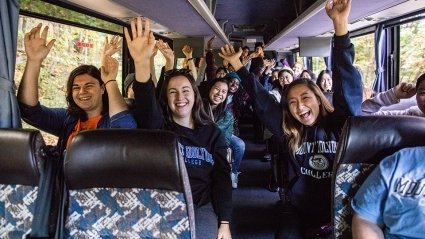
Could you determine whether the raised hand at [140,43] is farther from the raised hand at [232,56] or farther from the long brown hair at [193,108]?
the raised hand at [232,56]

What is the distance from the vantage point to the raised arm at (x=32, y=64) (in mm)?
2441

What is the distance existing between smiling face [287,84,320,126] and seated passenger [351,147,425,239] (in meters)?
0.69

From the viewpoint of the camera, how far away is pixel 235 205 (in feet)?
15.5

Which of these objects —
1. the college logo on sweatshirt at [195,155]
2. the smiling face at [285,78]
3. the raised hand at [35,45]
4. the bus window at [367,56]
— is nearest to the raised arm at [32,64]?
the raised hand at [35,45]

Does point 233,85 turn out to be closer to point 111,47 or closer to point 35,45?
point 111,47

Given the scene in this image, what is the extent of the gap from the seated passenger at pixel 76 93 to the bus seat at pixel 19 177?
493 mm

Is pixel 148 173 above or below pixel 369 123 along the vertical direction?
below

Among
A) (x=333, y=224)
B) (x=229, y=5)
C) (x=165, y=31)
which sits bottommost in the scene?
(x=333, y=224)

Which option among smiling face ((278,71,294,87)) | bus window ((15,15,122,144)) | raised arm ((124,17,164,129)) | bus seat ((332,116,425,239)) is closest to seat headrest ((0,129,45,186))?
raised arm ((124,17,164,129))

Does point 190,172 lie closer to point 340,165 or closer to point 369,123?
point 340,165

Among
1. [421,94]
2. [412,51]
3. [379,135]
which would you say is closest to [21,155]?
[379,135]

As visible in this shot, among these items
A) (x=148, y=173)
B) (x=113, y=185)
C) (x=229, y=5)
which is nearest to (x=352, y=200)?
(x=148, y=173)

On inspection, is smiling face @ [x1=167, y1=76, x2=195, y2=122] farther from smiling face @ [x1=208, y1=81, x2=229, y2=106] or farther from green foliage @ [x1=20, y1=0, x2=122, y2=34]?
smiling face @ [x1=208, y1=81, x2=229, y2=106]

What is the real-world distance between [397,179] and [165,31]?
13.3ft
